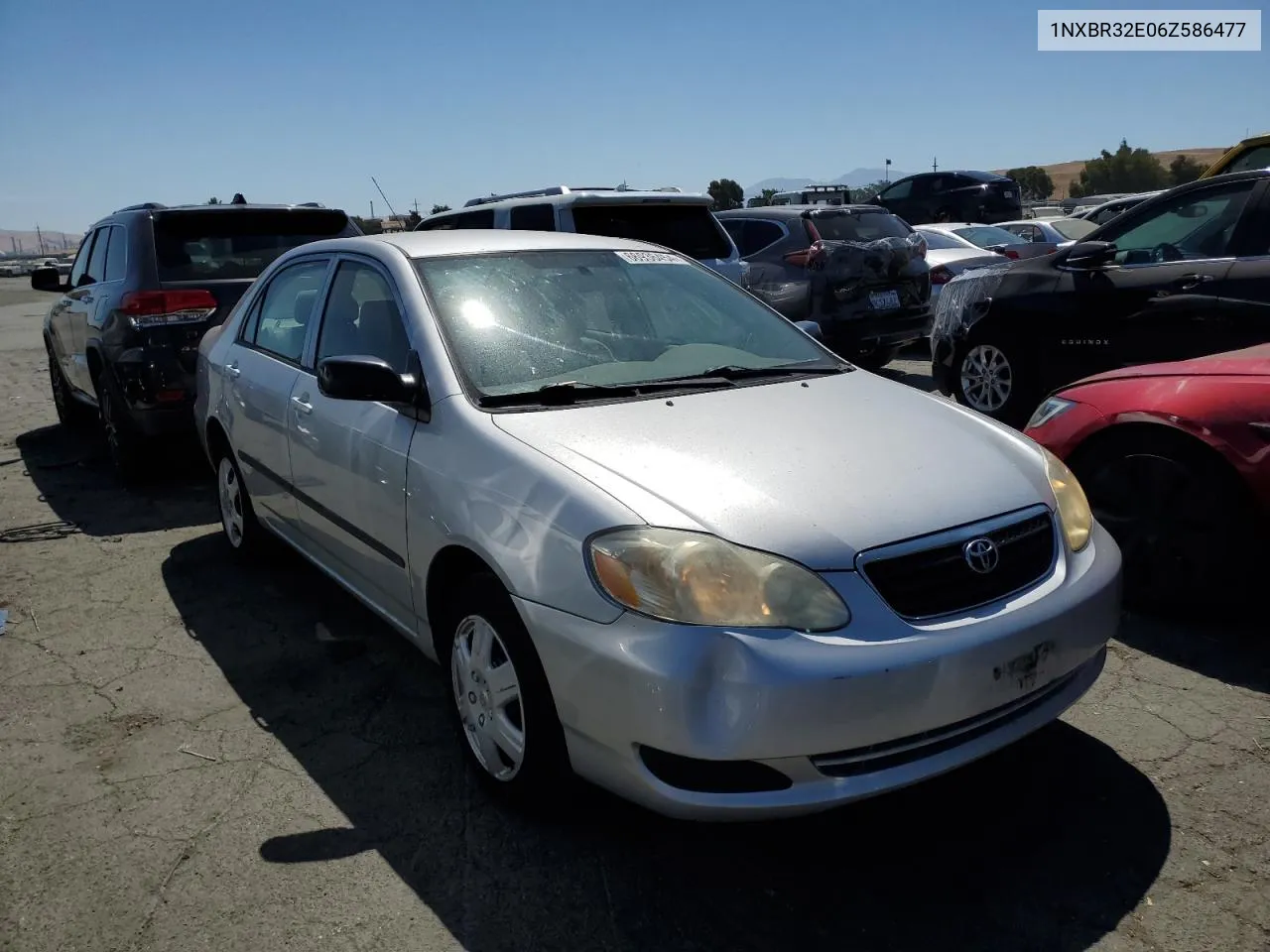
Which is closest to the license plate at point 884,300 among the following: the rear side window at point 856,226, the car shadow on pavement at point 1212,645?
the rear side window at point 856,226

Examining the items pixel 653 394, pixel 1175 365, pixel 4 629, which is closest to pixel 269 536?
pixel 4 629

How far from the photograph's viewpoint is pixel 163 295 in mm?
6148

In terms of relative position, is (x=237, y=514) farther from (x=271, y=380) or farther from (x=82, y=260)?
(x=82, y=260)

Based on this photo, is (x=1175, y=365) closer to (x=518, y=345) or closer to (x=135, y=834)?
(x=518, y=345)

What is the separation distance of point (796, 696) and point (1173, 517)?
245 cm

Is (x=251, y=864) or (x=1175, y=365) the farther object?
(x=1175, y=365)

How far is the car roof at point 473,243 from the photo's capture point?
3.63 metres

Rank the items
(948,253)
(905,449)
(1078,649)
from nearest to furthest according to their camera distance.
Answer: (1078,649) < (905,449) < (948,253)

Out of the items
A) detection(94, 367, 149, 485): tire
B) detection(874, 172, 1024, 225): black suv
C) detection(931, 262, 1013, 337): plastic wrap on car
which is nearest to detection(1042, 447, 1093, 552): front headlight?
detection(931, 262, 1013, 337): plastic wrap on car

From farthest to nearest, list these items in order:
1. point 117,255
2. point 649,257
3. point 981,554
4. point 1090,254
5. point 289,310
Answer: point 117,255 → point 1090,254 → point 289,310 → point 649,257 → point 981,554

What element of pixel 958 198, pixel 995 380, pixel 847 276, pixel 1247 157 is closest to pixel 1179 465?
pixel 995 380

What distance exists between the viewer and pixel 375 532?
3318 millimetres

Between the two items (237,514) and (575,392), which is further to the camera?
(237,514)

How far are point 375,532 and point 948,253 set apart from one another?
388 inches
